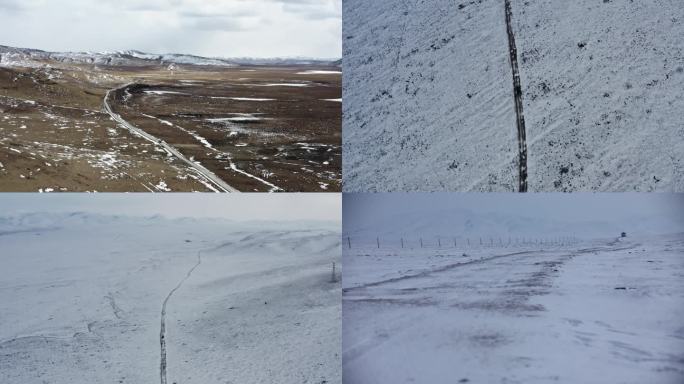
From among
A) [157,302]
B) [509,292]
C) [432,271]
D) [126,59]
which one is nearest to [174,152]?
[126,59]

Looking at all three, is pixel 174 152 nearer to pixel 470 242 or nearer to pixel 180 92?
pixel 180 92

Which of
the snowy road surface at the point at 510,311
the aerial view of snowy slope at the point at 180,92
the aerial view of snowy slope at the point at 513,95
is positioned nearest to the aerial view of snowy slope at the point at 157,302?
the aerial view of snowy slope at the point at 180,92

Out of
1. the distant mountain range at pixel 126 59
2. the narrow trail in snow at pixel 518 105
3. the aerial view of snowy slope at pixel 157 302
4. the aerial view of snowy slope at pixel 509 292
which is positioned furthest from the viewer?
the aerial view of snowy slope at pixel 157 302

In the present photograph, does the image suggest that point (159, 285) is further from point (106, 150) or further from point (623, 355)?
point (623, 355)

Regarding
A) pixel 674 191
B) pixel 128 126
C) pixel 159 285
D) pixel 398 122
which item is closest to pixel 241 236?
pixel 159 285

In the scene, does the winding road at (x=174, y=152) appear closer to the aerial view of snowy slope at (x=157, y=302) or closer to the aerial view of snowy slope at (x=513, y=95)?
the aerial view of snowy slope at (x=157, y=302)

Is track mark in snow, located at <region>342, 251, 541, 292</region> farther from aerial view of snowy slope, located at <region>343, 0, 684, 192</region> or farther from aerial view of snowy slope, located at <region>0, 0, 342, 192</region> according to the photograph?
aerial view of snowy slope, located at <region>0, 0, 342, 192</region>
